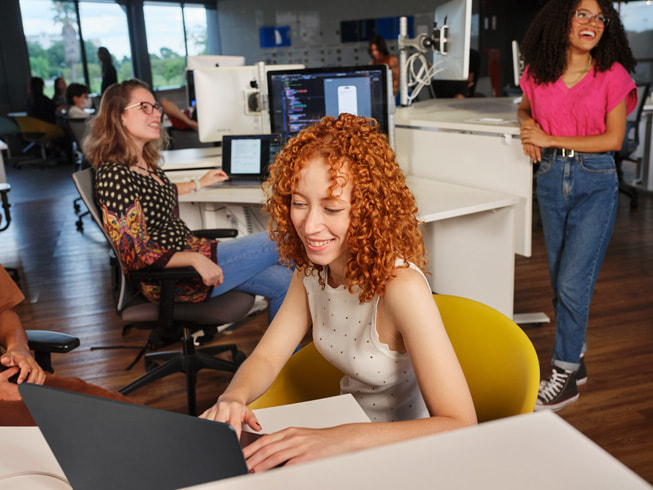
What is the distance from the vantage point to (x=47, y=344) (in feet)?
5.17

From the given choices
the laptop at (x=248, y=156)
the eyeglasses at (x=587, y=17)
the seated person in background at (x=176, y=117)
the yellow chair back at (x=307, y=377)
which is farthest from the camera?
the seated person in background at (x=176, y=117)

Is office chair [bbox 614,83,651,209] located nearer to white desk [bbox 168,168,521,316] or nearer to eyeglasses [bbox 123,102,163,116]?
white desk [bbox 168,168,521,316]

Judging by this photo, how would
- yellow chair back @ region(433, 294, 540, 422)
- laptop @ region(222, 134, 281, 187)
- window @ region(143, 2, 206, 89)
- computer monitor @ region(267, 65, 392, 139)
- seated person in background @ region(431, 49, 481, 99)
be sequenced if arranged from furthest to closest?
1. window @ region(143, 2, 206, 89)
2. seated person in background @ region(431, 49, 481, 99)
3. laptop @ region(222, 134, 281, 187)
4. computer monitor @ region(267, 65, 392, 139)
5. yellow chair back @ region(433, 294, 540, 422)

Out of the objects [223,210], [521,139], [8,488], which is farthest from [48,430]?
[223,210]

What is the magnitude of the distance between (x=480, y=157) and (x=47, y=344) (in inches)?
74.7

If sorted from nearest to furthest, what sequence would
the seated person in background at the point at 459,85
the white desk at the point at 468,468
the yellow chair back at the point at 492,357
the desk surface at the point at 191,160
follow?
the white desk at the point at 468,468 → the yellow chair back at the point at 492,357 → the desk surface at the point at 191,160 → the seated person in background at the point at 459,85

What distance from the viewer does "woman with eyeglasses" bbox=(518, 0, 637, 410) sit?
2.16 m

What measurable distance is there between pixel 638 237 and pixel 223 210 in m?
2.89

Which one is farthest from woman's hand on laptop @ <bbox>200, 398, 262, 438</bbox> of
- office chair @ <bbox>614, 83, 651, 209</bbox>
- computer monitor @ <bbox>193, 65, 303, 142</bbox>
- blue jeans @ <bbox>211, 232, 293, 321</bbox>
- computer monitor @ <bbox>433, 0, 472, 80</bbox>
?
office chair @ <bbox>614, 83, 651, 209</bbox>

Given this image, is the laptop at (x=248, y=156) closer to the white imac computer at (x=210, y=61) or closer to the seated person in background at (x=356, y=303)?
the white imac computer at (x=210, y=61)

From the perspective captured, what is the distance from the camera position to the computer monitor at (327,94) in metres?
2.90

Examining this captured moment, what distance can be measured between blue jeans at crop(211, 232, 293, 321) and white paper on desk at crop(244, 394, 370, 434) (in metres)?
1.25

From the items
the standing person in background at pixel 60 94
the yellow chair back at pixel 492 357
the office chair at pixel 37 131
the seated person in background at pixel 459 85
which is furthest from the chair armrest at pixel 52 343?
the standing person in background at pixel 60 94

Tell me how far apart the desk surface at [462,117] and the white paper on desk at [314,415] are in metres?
1.75
